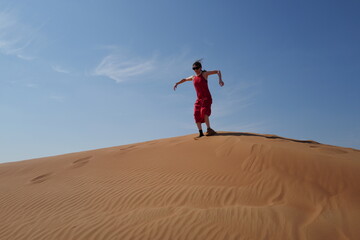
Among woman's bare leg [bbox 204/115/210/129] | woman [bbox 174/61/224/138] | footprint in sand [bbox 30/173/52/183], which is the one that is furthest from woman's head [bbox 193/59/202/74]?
footprint in sand [bbox 30/173/52/183]

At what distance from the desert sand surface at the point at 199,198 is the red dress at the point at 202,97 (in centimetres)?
138

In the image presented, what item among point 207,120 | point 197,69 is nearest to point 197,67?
point 197,69

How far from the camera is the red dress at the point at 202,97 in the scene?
835 centimetres

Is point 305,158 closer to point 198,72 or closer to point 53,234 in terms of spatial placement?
point 198,72

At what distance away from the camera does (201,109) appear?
841 centimetres

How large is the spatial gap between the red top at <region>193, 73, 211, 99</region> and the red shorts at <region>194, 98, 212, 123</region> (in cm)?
15

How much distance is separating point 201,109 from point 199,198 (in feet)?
14.1

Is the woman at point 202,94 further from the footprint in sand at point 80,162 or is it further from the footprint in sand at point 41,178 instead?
the footprint in sand at point 41,178

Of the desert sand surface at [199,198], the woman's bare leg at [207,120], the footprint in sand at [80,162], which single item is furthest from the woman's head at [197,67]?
the footprint in sand at [80,162]

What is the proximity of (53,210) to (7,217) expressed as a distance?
0.98 meters

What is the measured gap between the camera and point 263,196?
4.48m

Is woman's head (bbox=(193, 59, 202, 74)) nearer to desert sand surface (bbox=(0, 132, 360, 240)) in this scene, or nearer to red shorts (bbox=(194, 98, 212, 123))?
red shorts (bbox=(194, 98, 212, 123))

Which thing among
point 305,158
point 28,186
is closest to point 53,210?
point 28,186

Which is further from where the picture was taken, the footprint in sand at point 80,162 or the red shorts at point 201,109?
the red shorts at point 201,109
